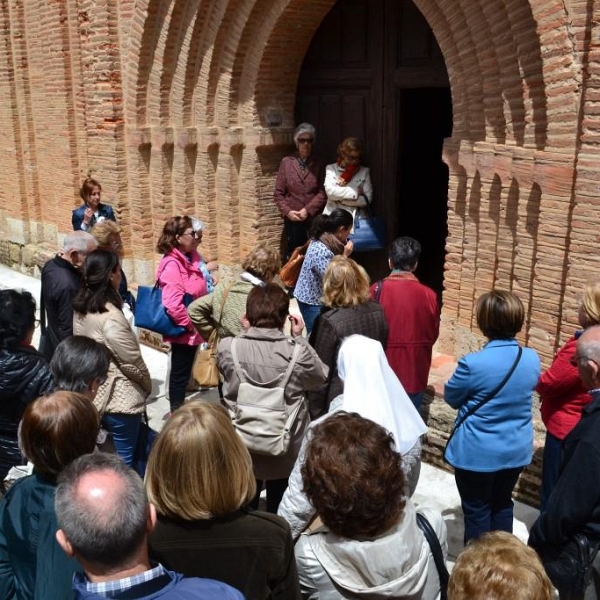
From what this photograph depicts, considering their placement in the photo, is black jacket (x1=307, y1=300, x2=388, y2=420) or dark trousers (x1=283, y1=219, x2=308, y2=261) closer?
black jacket (x1=307, y1=300, x2=388, y2=420)

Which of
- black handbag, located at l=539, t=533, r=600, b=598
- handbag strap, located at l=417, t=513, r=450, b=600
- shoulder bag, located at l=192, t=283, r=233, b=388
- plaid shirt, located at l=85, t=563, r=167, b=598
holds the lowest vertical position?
black handbag, located at l=539, t=533, r=600, b=598

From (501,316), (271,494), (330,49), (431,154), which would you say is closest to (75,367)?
(271,494)

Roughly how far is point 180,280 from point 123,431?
64.2 inches

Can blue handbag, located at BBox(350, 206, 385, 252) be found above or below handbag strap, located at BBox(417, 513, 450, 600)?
above

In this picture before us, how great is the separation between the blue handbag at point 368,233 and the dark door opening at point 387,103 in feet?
1.01

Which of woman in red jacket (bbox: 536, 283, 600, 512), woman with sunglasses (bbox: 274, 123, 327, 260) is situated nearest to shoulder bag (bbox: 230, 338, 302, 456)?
woman in red jacket (bbox: 536, 283, 600, 512)

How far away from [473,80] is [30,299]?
12.5ft

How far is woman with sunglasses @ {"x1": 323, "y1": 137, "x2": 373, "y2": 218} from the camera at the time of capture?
7195 mm

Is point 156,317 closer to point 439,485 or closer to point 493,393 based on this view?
point 439,485

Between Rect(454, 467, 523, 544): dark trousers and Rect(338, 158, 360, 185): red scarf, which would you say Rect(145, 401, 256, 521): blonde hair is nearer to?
Rect(454, 467, 523, 544): dark trousers

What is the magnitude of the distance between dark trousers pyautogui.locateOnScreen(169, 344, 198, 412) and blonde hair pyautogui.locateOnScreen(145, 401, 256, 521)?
3.36 metres

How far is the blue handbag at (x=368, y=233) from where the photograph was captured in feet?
23.9

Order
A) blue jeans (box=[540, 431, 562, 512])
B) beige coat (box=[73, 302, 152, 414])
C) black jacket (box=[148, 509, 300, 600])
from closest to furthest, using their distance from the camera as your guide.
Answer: black jacket (box=[148, 509, 300, 600]) < blue jeans (box=[540, 431, 562, 512]) < beige coat (box=[73, 302, 152, 414])

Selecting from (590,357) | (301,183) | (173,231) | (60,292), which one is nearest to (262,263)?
(173,231)
